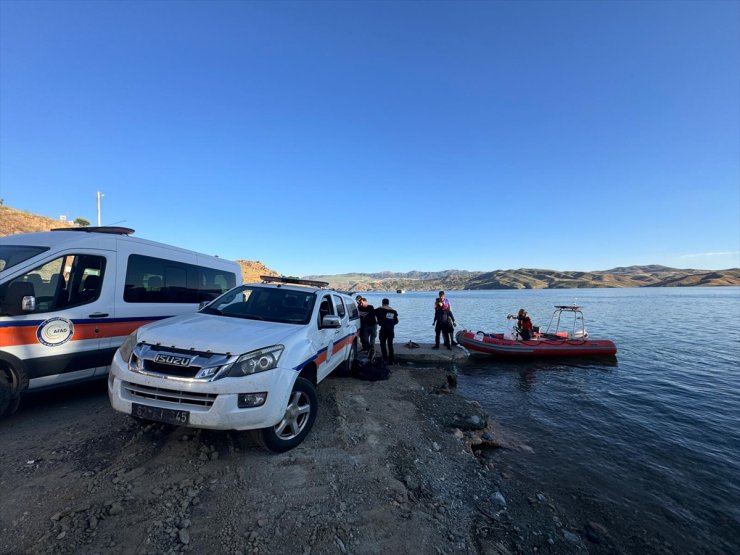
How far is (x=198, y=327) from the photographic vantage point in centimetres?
416

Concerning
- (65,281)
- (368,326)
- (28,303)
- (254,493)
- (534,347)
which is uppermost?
(65,281)

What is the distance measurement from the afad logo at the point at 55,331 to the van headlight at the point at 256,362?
340 cm

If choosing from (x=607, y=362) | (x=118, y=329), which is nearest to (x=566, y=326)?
(x=607, y=362)

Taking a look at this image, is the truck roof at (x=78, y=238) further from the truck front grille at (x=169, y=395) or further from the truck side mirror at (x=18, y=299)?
the truck front grille at (x=169, y=395)

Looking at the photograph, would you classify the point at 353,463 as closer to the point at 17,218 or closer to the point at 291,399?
the point at 291,399

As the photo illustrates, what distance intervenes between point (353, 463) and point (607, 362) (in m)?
15.1

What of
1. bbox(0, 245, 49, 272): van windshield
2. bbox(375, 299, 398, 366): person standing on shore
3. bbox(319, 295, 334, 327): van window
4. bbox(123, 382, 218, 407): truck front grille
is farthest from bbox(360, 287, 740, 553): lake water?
bbox(0, 245, 49, 272): van windshield

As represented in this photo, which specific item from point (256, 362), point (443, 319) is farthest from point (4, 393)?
point (443, 319)

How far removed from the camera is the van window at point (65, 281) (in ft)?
15.6

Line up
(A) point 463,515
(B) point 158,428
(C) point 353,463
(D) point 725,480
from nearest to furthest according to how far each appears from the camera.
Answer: (A) point 463,515 → (C) point 353,463 → (B) point 158,428 → (D) point 725,480

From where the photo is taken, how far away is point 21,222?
2397 centimetres

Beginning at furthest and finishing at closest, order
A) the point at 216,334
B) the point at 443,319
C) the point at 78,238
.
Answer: the point at 443,319 → the point at 78,238 → the point at 216,334

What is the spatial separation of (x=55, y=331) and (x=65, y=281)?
77 cm

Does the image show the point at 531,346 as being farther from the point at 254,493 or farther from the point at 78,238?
the point at 78,238
